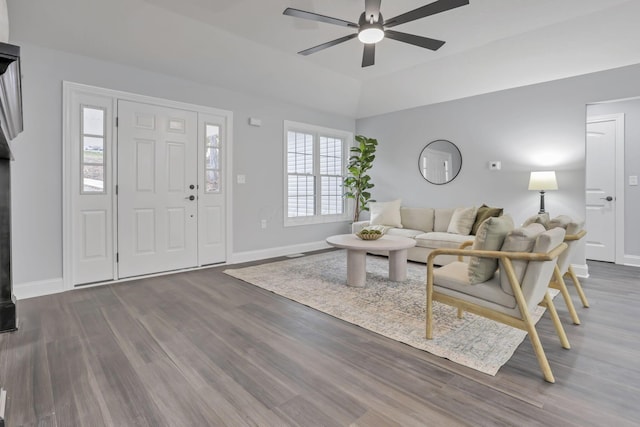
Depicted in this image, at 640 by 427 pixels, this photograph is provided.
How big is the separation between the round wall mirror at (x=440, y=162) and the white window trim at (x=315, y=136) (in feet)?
5.19

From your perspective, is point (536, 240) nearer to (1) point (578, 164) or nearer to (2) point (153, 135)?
(1) point (578, 164)

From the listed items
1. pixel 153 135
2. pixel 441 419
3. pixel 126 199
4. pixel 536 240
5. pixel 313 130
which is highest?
pixel 313 130

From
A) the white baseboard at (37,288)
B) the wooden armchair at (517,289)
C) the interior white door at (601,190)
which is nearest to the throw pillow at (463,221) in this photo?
the interior white door at (601,190)

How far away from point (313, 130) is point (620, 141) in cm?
472

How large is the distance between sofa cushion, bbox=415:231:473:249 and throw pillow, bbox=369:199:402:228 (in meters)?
0.73

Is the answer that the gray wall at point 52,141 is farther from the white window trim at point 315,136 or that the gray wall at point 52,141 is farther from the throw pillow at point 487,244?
the throw pillow at point 487,244

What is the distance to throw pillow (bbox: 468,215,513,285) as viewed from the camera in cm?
205

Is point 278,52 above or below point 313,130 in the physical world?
above

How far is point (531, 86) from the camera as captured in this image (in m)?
4.53

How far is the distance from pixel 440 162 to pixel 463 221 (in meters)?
1.35

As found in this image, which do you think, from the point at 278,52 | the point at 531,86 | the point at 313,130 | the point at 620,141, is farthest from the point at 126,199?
the point at 620,141

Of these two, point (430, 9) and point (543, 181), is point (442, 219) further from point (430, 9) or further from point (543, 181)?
point (430, 9)

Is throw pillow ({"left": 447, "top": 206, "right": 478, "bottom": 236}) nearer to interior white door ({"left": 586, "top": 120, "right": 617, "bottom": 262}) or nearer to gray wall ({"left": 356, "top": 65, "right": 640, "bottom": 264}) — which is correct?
gray wall ({"left": 356, "top": 65, "right": 640, "bottom": 264})

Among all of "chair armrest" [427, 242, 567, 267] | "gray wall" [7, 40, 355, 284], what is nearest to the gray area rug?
"chair armrest" [427, 242, 567, 267]
